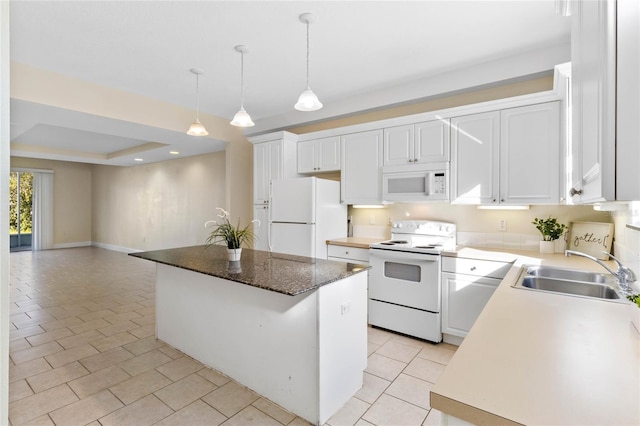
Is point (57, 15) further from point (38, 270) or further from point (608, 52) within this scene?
point (38, 270)

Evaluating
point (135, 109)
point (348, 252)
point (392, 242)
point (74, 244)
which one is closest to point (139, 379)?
point (348, 252)

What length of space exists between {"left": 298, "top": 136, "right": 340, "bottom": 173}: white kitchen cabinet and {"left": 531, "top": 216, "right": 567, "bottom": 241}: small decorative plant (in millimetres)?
2239

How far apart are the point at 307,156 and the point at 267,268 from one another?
7.60 ft

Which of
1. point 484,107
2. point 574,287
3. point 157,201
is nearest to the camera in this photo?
point 574,287

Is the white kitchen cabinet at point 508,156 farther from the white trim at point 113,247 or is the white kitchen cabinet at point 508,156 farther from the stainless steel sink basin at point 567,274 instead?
the white trim at point 113,247

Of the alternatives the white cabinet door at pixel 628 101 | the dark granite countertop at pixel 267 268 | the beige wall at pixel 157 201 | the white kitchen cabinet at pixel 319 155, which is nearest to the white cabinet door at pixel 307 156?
the white kitchen cabinet at pixel 319 155

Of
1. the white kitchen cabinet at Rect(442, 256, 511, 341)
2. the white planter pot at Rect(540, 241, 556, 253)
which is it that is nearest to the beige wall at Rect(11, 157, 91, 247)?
the white kitchen cabinet at Rect(442, 256, 511, 341)

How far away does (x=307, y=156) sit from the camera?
170 inches

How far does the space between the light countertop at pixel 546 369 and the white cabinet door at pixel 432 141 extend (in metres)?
2.08

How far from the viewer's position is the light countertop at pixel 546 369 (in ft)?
2.39

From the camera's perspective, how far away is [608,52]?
639 mm

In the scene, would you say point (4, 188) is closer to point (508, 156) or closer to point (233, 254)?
point (233, 254)

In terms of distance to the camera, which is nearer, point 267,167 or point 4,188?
point 4,188

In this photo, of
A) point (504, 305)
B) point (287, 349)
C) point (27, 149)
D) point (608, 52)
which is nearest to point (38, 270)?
point (27, 149)
